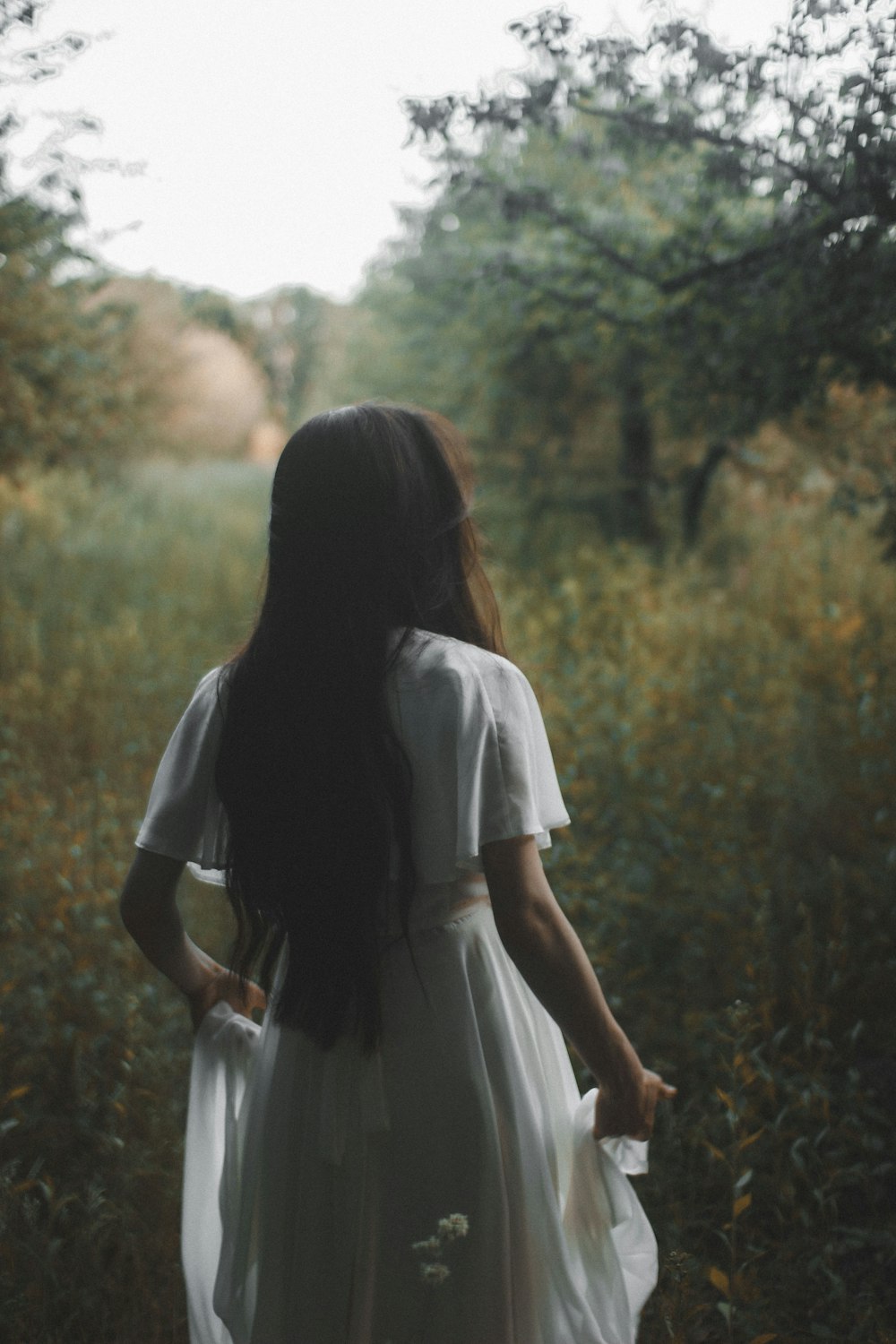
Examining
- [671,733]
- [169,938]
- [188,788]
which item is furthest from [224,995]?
[671,733]

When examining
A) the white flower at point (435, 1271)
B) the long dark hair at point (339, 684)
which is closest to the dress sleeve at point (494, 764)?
the long dark hair at point (339, 684)

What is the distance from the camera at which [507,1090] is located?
5.24 ft

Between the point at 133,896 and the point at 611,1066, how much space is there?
33.7 inches

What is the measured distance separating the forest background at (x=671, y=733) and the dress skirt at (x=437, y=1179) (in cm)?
23

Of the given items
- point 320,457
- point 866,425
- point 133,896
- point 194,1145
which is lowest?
point 194,1145

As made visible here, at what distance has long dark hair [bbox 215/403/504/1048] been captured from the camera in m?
1.49

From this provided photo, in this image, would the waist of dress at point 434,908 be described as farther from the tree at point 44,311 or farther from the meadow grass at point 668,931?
the tree at point 44,311

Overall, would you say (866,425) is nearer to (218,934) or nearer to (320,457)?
(218,934)

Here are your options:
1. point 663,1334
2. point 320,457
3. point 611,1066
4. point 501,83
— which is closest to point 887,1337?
point 663,1334

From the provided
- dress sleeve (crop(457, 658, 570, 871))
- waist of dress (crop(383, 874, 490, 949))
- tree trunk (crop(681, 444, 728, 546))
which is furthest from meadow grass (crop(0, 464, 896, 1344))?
tree trunk (crop(681, 444, 728, 546))

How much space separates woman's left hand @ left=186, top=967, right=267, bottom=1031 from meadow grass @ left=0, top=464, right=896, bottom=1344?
0.83m

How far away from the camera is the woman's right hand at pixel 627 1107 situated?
157cm

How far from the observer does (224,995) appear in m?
1.91

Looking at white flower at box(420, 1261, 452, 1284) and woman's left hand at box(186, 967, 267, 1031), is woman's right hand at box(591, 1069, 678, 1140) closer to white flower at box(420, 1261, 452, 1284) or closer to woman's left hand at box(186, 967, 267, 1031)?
white flower at box(420, 1261, 452, 1284)
